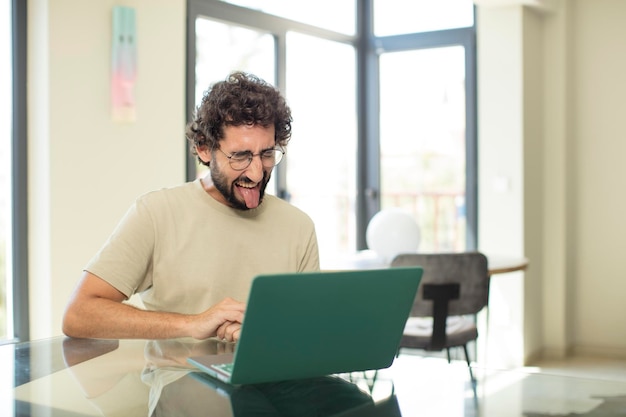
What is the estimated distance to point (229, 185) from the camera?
193 centimetres

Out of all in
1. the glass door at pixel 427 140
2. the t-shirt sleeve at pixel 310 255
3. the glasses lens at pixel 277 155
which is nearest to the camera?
the glasses lens at pixel 277 155

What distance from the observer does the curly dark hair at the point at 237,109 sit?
74.5 inches

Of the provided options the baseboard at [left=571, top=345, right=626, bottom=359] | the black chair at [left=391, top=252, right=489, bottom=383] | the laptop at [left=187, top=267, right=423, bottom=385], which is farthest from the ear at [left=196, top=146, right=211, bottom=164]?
the baseboard at [left=571, top=345, right=626, bottom=359]

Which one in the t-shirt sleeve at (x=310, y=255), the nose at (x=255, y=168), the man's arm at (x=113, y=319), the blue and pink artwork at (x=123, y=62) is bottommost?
the man's arm at (x=113, y=319)

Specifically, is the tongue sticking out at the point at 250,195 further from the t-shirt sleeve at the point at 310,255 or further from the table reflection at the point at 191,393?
the table reflection at the point at 191,393

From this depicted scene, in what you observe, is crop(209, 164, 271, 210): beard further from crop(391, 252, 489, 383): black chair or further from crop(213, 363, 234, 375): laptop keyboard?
crop(391, 252, 489, 383): black chair

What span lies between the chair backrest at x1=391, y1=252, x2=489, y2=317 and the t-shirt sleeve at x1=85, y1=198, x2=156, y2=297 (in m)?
1.65

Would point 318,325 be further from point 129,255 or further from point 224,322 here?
point 129,255

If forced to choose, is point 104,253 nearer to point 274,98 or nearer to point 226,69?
point 274,98

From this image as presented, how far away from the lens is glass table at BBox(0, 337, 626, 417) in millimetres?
1207

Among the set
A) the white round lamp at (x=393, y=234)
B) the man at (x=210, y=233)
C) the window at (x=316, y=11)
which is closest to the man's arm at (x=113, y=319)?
the man at (x=210, y=233)

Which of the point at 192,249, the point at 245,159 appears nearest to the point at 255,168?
the point at 245,159

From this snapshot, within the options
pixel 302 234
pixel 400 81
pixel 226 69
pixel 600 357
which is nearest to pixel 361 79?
pixel 400 81

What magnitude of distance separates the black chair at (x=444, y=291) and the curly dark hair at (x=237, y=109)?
5.05ft
